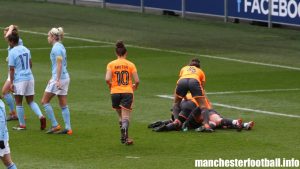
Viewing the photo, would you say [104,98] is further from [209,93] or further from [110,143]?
[110,143]

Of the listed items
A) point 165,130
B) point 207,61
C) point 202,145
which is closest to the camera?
point 202,145

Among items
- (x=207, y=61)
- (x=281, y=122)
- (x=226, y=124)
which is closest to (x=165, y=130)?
(x=226, y=124)

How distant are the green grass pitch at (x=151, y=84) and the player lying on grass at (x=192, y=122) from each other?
24 cm

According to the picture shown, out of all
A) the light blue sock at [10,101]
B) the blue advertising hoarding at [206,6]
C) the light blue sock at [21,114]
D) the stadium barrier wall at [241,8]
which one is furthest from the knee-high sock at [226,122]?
the blue advertising hoarding at [206,6]

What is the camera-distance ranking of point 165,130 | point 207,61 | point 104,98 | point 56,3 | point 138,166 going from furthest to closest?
point 56,3, point 207,61, point 104,98, point 165,130, point 138,166

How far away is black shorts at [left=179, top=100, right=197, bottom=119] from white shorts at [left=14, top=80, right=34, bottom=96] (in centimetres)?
311

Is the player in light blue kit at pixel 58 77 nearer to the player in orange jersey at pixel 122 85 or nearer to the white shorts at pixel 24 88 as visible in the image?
the white shorts at pixel 24 88

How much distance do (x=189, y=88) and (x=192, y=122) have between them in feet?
2.48

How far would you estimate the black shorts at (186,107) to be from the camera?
72.1ft

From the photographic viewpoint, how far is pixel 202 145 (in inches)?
797

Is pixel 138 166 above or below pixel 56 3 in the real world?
below

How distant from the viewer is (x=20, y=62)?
21.8 m

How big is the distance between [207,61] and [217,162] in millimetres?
16102

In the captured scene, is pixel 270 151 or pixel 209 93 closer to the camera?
pixel 270 151
